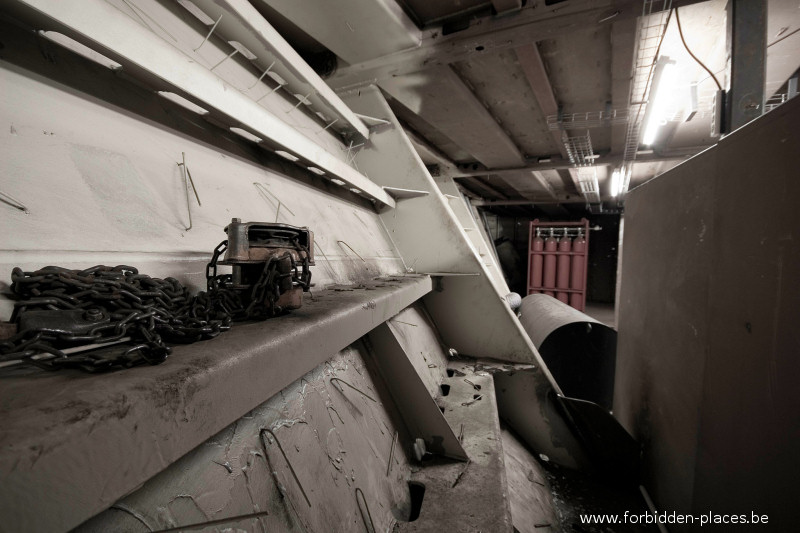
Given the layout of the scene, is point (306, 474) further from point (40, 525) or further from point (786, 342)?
point (786, 342)

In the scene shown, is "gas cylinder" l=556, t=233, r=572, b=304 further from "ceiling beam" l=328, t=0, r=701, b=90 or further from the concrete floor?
"ceiling beam" l=328, t=0, r=701, b=90

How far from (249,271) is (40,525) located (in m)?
0.61

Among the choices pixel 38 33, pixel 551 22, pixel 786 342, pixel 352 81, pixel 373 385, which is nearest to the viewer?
pixel 38 33

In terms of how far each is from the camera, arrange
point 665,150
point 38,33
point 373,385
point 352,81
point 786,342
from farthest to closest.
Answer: point 665,150 → point 352,81 → point 373,385 → point 786,342 → point 38,33

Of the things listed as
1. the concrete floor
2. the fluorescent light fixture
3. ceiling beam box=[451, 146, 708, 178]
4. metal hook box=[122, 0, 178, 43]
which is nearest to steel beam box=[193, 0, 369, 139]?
metal hook box=[122, 0, 178, 43]

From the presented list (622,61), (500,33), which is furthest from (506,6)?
(622,61)

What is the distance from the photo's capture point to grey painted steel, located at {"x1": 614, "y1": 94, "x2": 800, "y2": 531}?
0.92 meters

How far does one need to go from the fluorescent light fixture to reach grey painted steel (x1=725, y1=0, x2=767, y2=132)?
1.20 ft

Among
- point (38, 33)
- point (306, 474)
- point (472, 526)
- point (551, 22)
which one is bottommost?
point (472, 526)

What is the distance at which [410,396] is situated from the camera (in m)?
1.37

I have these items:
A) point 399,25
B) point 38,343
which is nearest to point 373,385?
point 38,343

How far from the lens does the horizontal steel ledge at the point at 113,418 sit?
0.30m

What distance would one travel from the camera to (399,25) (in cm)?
204

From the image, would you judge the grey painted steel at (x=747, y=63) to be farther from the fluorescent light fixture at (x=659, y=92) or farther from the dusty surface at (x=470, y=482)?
the dusty surface at (x=470, y=482)
